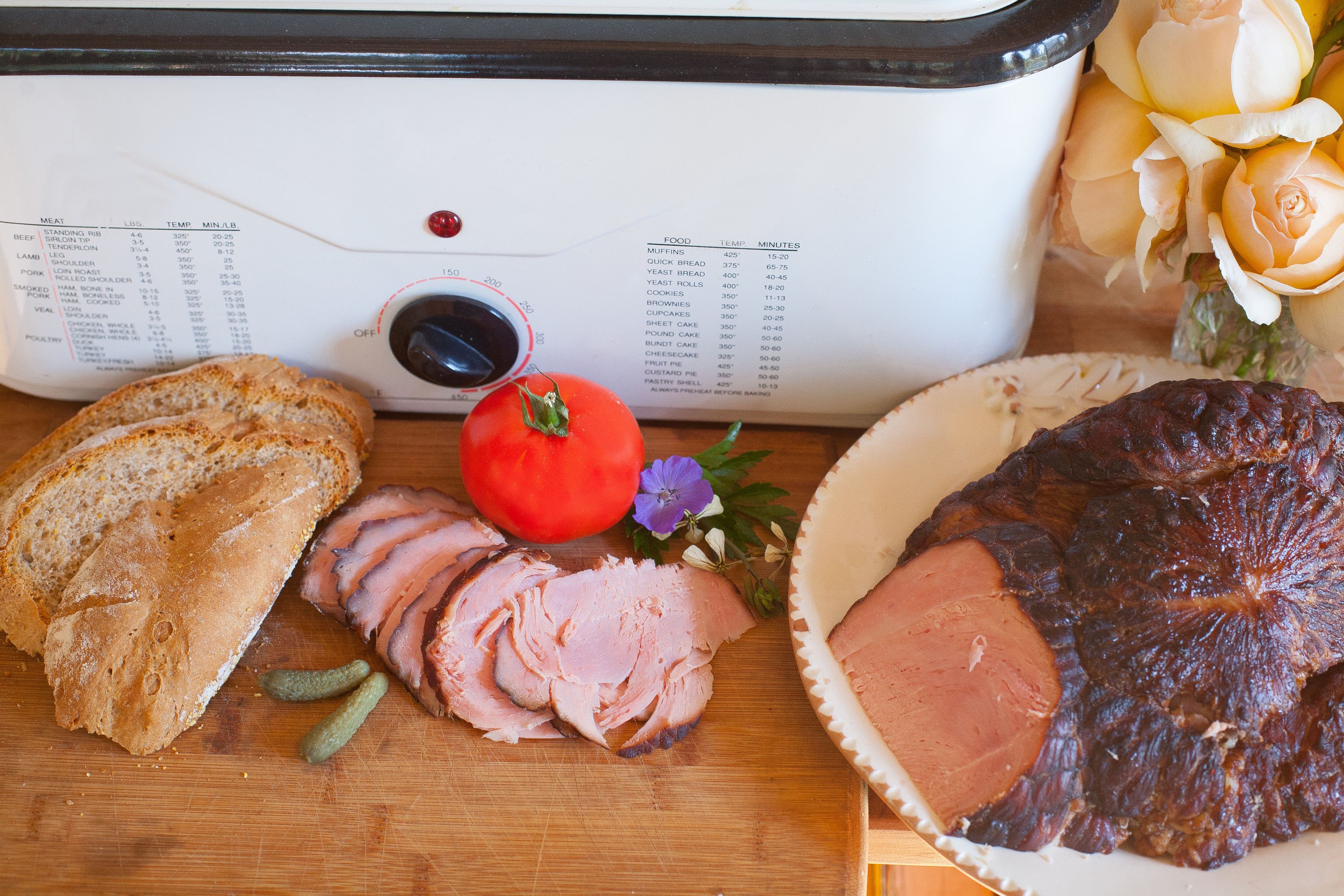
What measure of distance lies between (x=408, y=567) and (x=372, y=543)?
5cm

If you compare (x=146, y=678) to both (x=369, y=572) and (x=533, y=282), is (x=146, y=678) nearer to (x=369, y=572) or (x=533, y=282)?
(x=369, y=572)

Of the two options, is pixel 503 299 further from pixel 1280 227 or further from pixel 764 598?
pixel 1280 227

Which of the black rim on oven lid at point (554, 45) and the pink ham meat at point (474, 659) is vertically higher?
the black rim on oven lid at point (554, 45)

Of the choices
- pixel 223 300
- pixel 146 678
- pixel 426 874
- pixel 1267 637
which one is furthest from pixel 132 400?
pixel 1267 637

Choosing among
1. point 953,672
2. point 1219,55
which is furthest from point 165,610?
point 1219,55

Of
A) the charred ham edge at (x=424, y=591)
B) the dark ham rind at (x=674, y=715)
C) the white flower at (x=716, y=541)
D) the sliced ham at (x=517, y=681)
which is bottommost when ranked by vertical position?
the dark ham rind at (x=674, y=715)

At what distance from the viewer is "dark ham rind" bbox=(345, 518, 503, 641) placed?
36.3 inches

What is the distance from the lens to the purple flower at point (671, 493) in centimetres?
98

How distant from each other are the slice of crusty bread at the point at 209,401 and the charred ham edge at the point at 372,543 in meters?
0.13

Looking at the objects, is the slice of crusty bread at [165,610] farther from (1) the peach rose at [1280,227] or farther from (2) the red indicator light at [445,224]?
(1) the peach rose at [1280,227]

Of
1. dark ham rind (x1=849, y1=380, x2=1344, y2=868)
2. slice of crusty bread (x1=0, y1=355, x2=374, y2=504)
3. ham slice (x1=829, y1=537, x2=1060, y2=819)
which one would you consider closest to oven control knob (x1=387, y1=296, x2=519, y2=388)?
slice of crusty bread (x1=0, y1=355, x2=374, y2=504)

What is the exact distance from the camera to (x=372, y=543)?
0.96 meters

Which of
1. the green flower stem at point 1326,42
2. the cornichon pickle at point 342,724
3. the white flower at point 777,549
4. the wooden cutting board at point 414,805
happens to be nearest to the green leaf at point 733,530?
the white flower at point 777,549

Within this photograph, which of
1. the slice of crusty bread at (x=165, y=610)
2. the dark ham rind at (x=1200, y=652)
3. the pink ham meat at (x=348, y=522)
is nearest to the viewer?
the dark ham rind at (x=1200, y=652)
